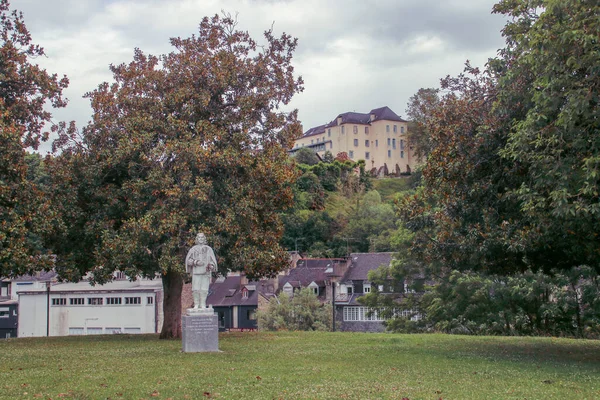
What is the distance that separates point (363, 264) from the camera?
70938mm

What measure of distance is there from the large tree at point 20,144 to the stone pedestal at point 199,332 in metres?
6.60

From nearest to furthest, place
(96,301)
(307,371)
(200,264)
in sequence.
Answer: (307,371) < (200,264) < (96,301)

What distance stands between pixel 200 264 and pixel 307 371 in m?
5.95

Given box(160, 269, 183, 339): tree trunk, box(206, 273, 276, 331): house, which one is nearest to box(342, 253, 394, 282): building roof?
box(206, 273, 276, 331): house

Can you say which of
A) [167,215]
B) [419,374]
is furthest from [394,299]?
[419,374]

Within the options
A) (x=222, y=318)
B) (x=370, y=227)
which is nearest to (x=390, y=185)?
(x=370, y=227)

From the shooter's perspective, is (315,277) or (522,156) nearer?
(522,156)

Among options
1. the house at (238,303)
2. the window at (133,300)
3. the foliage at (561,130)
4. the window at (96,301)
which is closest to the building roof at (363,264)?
the house at (238,303)

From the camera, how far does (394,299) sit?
47156 mm

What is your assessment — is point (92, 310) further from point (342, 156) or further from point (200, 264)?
point (342, 156)

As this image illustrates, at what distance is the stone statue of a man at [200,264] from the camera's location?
1980 cm

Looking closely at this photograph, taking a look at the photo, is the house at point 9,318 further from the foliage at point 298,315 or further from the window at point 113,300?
the foliage at point 298,315

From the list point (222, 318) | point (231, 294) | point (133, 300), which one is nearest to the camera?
point (133, 300)

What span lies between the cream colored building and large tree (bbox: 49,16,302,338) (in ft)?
340
